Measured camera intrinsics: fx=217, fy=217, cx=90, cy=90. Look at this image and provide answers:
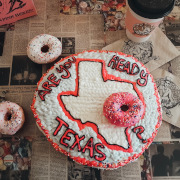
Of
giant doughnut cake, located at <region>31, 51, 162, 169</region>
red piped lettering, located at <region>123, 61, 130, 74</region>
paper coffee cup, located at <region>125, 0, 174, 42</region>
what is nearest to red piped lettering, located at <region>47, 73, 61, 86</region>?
giant doughnut cake, located at <region>31, 51, 162, 169</region>

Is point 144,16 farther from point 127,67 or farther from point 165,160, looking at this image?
point 165,160

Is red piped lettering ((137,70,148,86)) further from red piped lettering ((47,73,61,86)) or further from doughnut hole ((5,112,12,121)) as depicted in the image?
doughnut hole ((5,112,12,121))

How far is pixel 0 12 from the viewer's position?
934 millimetres

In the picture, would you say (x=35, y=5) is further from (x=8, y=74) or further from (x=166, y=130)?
(x=166, y=130)

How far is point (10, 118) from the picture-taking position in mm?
819

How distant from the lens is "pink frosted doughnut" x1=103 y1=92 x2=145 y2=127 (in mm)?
670

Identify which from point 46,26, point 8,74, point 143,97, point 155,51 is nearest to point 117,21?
point 155,51

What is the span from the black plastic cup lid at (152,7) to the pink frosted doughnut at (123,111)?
29 cm

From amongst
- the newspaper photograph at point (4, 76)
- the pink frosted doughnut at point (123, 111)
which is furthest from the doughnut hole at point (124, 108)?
the newspaper photograph at point (4, 76)

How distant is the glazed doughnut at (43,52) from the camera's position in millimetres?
871

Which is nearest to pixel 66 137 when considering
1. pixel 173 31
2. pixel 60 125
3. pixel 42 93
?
pixel 60 125

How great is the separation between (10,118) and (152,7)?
2.11 feet

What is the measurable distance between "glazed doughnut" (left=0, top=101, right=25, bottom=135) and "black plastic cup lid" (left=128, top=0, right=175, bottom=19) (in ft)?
1.84

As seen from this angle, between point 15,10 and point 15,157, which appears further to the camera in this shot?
point 15,10
